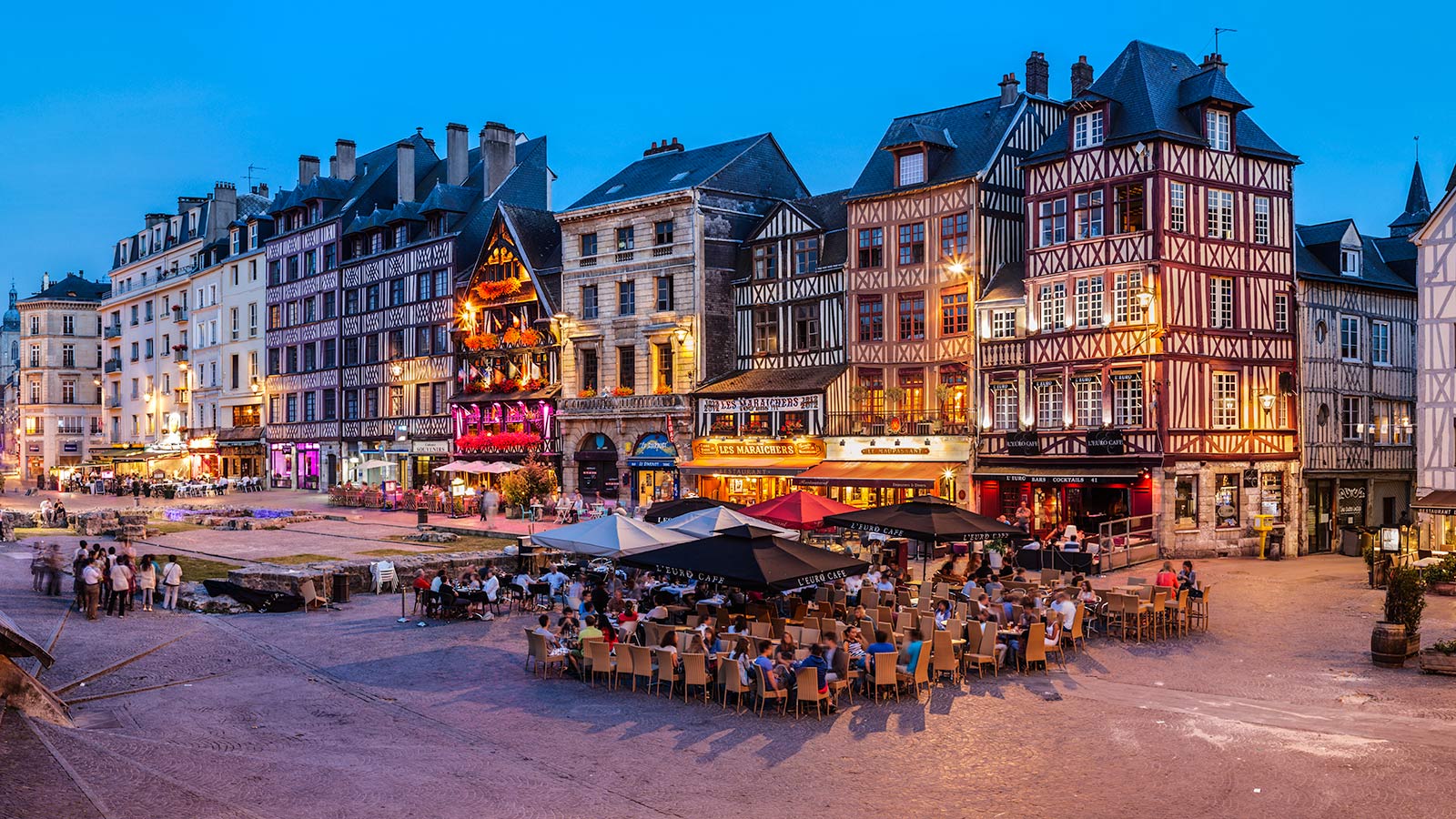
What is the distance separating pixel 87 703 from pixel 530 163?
4401cm

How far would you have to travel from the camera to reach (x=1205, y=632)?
19906 mm

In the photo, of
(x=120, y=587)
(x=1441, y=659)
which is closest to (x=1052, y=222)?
(x=1441, y=659)

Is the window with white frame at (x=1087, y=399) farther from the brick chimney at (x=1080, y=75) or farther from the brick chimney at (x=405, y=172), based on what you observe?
the brick chimney at (x=405, y=172)

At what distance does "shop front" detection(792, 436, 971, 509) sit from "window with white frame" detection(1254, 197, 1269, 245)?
939 centimetres

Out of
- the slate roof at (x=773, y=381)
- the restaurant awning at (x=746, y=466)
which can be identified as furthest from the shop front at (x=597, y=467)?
the slate roof at (x=773, y=381)

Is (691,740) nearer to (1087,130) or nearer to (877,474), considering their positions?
(877,474)

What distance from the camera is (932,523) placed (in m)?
22.4

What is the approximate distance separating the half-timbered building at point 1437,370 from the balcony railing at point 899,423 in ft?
37.5

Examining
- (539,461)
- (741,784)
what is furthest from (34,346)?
(741,784)

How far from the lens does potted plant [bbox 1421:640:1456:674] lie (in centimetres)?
1625

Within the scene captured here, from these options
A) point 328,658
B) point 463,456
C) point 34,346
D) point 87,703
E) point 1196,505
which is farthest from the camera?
point 34,346

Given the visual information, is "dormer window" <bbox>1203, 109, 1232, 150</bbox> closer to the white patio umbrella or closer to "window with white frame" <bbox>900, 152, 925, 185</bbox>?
"window with white frame" <bbox>900, 152, 925, 185</bbox>

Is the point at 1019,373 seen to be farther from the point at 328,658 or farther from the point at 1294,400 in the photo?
the point at 328,658

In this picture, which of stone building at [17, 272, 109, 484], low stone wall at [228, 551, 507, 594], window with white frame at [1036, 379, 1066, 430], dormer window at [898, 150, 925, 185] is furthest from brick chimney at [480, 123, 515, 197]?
stone building at [17, 272, 109, 484]
